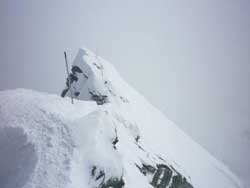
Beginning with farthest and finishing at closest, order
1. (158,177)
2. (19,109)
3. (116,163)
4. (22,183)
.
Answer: (158,177) → (19,109) → (116,163) → (22,183)

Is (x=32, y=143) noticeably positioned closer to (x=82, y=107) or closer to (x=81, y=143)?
(x=81, y=143)

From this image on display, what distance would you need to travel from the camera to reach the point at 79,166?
348 inches

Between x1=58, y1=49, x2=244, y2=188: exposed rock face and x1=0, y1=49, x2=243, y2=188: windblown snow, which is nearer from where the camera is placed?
x1=0, y1=49, x2=243, y2=188: windblown snow

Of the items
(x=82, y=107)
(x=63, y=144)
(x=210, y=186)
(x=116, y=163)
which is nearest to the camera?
(x=63, y=144)

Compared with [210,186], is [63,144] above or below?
above

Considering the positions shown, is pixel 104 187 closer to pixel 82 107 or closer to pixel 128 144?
pixel 82 107

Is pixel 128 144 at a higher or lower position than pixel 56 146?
lower

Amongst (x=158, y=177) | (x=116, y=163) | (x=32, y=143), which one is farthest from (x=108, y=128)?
(x=158, y=177)

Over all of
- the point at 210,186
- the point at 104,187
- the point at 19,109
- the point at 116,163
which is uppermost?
the point at 19,109

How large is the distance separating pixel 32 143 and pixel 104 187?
4.16 m

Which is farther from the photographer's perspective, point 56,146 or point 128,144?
point 128,144

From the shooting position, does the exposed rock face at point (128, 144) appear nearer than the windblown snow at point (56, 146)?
No

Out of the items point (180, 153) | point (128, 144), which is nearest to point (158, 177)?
point (128, 144)

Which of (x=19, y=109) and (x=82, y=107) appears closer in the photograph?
(x=19, y=109)
